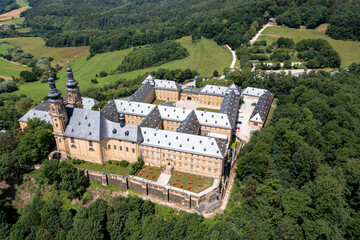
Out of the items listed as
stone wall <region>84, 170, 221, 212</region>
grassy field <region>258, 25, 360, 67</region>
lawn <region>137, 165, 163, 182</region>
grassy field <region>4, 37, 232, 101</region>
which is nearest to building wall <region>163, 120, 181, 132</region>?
lawn <region>137, 165, 163, 182</region>

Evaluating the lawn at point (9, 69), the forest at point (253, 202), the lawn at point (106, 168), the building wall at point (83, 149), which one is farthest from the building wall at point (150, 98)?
the lawn at point (9, 69)

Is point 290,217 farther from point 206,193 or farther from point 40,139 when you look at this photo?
point 40,139

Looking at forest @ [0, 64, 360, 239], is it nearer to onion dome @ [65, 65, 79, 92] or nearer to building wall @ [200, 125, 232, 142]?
building wall @ [200, 125, 232, 142]

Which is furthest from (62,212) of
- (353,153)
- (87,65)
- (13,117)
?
(87,65)

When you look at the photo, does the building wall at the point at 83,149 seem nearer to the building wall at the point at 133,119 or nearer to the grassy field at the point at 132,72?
the building wall at the point at 133,119

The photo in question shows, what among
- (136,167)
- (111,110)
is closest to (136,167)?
(136,167)
